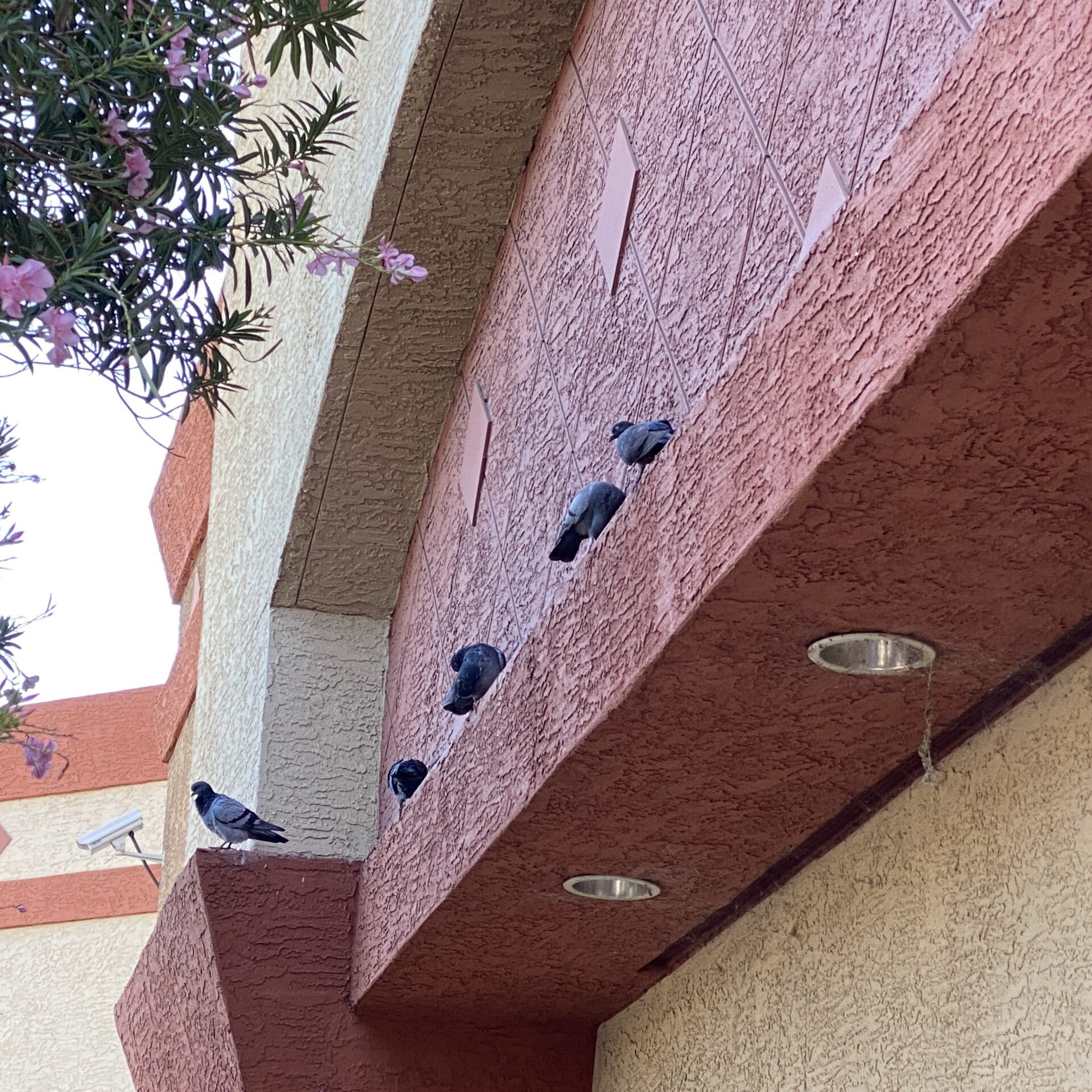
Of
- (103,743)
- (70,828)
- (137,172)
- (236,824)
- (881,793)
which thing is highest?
(103,743)

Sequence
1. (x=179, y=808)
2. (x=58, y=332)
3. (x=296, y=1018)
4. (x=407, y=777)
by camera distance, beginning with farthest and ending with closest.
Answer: (x=179, y=808) < (x=296, y=1018) < (x=407, y=777) < (x=58, y=332)

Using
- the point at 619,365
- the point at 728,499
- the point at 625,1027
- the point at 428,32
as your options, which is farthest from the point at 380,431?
the point at 728,499

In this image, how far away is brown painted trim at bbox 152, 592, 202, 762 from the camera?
21.6 feet

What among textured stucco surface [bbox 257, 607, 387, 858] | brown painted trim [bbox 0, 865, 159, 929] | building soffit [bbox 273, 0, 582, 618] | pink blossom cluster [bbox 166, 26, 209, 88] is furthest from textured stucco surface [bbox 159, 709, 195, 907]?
pink blossom cluster [bbox 166, 26, 209, 88]

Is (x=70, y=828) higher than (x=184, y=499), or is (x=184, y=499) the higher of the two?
(x=184, y=499)

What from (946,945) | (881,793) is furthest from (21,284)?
(946,945)

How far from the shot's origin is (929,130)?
5.36 ft

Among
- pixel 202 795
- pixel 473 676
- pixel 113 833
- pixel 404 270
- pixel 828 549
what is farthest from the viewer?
pixel 113 833

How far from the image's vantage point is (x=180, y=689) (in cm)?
693

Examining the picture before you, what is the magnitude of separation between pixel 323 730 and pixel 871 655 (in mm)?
2546

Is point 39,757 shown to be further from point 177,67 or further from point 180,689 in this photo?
point 180,689

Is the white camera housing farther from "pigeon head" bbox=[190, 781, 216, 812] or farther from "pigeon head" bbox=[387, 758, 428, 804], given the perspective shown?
"pigeon head" bbox=[387, 758, 428, 804]

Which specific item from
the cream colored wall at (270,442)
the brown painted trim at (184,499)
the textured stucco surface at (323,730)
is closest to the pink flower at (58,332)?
the cream colored wall at (270,442)

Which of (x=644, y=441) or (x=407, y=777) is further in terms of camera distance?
(x=407, y=777)
